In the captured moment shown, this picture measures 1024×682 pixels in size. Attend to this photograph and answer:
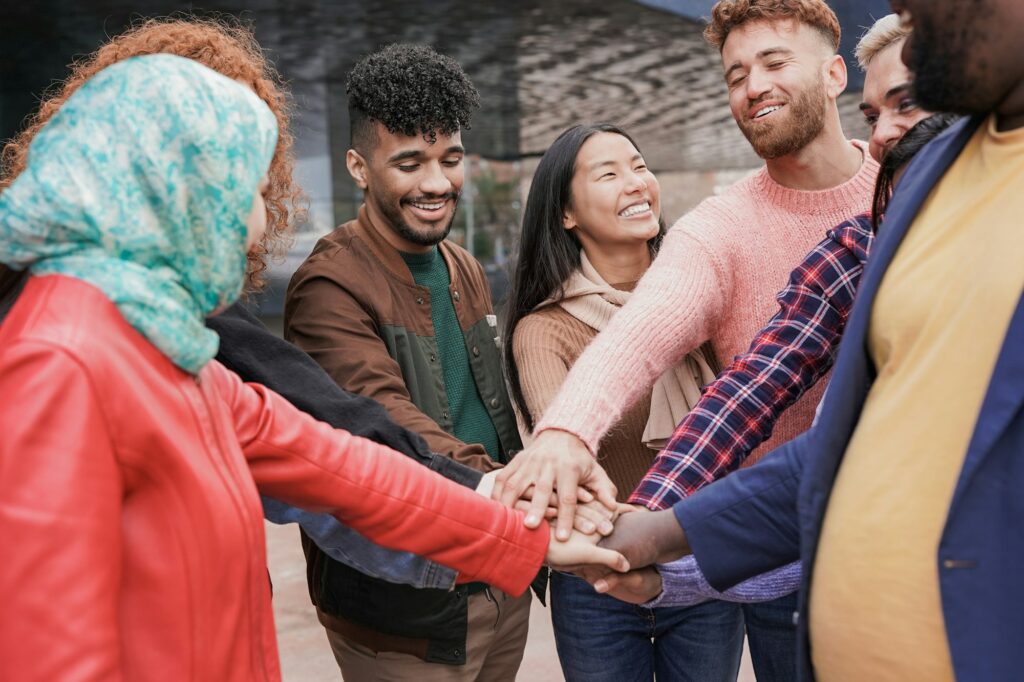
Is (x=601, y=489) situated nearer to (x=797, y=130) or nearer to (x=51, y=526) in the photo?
(x=797, y=130)

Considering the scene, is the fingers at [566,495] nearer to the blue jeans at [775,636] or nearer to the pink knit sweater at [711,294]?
the pink knit sweater at [711,294]

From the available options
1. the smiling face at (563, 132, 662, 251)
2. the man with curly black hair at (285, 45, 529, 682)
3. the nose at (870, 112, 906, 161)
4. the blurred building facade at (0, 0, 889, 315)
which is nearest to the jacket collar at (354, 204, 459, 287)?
the man with curly black hair at (285, 45, 529, 682)

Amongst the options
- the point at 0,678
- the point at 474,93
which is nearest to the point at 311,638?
the point at 474,93

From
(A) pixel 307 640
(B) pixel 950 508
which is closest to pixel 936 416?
(B) pixel 950 508

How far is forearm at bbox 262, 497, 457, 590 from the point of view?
2.19 meters

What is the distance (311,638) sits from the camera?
480cm

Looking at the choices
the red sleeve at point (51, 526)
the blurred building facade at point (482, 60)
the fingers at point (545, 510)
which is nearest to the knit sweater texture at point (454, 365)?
the fingers at point (545, 510)

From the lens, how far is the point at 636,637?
8.63 feet

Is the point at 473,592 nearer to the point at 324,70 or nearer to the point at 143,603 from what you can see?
the point at 143,603

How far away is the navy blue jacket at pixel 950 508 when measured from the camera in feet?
4.29

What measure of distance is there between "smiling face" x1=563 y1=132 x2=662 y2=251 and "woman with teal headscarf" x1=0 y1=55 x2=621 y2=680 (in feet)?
4.85

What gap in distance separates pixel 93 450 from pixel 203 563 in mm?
243

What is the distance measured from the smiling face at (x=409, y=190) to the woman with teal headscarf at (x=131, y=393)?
1070 mm

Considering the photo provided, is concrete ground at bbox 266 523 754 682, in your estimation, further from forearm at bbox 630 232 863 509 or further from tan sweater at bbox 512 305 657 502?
forearm at bbox 630 232 863 509
